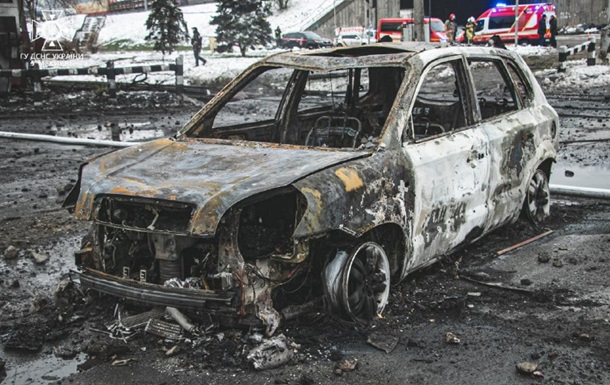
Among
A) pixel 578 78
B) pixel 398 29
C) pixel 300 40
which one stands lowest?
pixel 578 78

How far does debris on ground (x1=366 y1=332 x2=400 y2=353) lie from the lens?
4609mm

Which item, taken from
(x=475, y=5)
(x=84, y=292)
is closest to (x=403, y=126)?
(x=84, y=292)

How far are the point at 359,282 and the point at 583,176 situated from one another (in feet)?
19.6

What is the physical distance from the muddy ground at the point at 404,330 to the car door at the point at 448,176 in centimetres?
39

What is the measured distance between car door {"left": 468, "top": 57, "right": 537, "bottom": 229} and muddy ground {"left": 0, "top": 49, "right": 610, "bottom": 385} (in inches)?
17.3

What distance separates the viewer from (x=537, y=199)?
286 inches

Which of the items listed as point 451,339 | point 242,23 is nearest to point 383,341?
point 451,339

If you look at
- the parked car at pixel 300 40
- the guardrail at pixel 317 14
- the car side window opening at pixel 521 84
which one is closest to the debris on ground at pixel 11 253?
the car side window opening at pixel 521 84

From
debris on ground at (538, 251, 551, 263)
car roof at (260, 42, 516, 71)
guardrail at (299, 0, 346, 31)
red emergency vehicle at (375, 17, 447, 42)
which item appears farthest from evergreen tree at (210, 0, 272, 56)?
debris on ground at (538, 251, 551, 263)

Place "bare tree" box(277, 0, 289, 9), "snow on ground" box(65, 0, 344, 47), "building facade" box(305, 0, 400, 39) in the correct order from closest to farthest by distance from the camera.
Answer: "building facade" box(305, 0, 400, 39)
"snow on ground" box(65, 0, 344, 47)
"bare tree" box(277, 0, 289, 9)

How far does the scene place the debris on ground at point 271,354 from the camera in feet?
14.3

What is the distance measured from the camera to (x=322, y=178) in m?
4.61

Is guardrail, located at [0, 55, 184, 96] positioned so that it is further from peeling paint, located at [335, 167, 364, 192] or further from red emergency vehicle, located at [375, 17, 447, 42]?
red emergency vehicle, located at [375, 17, 447, 42]

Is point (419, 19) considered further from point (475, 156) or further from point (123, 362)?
point (123, 362)
